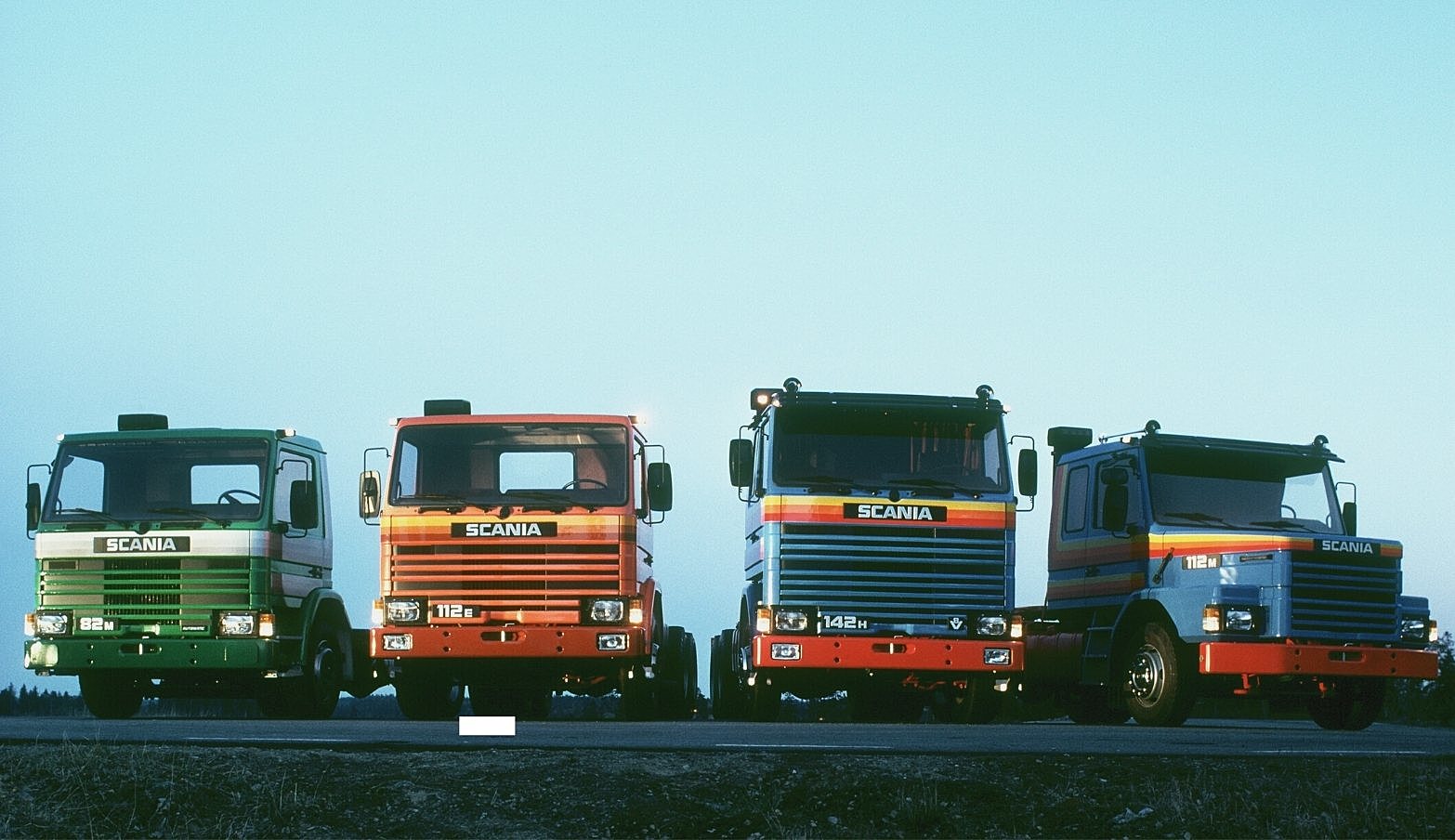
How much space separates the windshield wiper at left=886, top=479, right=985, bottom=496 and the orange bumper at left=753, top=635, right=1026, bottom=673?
167 centimetres

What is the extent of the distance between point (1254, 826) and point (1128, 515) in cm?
991

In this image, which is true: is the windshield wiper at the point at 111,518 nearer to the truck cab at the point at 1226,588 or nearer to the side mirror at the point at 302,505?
the side mirror at the point at 302,505

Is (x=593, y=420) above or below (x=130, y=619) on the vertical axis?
above

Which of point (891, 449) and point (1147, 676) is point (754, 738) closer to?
point (891, 449)

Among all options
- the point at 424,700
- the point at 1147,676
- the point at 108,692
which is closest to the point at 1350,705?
the point at 1147,676

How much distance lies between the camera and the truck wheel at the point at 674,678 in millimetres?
23203

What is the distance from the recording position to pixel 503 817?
12.4 m

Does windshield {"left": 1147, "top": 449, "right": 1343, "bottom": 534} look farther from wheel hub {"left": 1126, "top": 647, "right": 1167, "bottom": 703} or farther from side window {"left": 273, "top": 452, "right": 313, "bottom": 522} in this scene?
side window {"left": 273, "top": 452, "right": 313, "bottom": 522}

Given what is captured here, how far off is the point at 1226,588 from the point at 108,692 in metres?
13.7

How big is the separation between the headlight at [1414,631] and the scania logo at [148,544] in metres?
14.4

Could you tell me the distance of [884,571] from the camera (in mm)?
20750

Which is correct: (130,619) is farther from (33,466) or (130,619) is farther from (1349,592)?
(1349,592)

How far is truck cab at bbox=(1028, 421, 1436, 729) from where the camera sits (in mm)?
20656

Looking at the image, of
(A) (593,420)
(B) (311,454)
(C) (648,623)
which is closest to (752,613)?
(C) (648,623)
